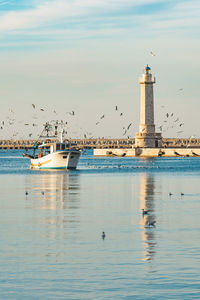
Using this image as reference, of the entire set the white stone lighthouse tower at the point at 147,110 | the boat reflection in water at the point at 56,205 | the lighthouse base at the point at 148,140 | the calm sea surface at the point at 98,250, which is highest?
the white stone lighthouse tower at the point at 147,110

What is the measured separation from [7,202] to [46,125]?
64352 mm

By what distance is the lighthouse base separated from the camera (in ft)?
570

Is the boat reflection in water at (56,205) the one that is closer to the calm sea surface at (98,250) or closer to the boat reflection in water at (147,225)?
the calm sea surface at (98,250)

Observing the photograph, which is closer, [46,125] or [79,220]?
[79,220]

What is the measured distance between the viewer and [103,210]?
4150 cm

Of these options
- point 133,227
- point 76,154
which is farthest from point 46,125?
point 133,227

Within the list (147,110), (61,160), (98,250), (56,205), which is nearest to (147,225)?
(98,250)

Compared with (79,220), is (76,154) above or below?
above

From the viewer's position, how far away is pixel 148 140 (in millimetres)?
175875

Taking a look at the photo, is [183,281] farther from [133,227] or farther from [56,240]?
[133,227]

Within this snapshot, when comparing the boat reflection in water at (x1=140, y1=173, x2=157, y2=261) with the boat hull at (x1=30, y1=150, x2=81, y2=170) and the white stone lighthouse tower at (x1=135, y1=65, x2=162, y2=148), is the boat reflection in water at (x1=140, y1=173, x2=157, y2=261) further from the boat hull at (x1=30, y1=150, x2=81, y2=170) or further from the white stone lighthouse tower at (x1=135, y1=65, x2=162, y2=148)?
the white stone lighthouse tower at (x1=135, y1=65, x2=162, y2=148)

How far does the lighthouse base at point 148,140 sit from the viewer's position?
174 m

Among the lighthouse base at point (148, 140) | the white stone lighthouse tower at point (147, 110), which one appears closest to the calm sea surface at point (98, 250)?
the white stone lighthouse tower at point (147, 110)

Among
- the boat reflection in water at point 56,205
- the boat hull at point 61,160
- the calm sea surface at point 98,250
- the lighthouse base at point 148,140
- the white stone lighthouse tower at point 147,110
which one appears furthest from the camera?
the lighthouse base at point 148,140
